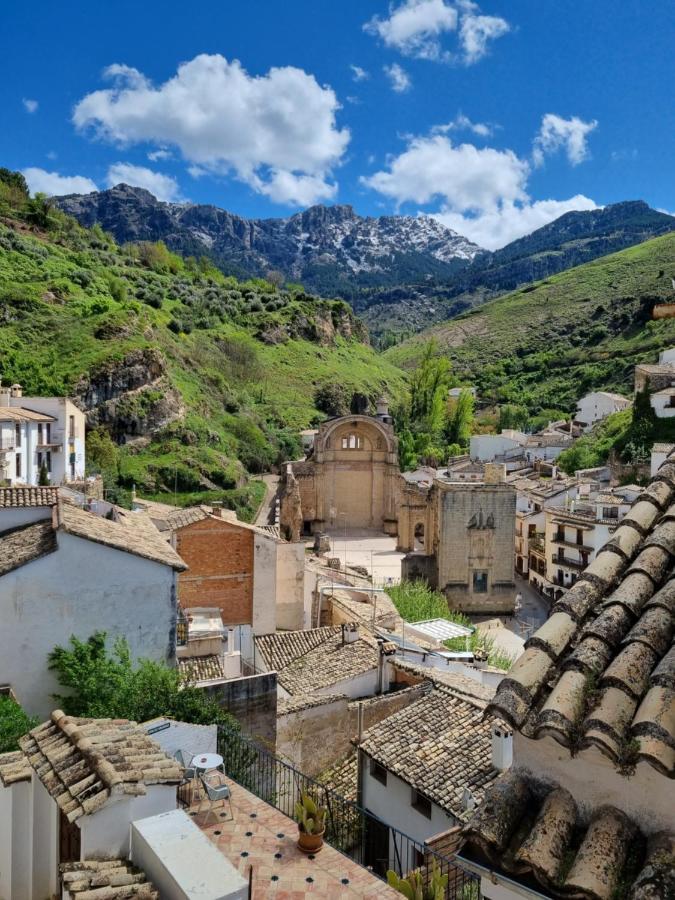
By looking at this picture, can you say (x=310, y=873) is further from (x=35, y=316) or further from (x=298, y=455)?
(x=298, y=455)

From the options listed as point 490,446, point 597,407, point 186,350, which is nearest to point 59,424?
point 186,350

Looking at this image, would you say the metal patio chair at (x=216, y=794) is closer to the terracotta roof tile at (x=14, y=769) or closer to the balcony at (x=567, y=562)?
the terracotta roof tile at (x=14, y=769)

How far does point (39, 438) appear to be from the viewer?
31.5m

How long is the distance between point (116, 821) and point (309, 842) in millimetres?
2173

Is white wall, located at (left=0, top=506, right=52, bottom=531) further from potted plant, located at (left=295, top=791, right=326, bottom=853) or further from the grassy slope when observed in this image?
the grassy slope

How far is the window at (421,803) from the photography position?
10.1 m

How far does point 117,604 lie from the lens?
12.4 metres

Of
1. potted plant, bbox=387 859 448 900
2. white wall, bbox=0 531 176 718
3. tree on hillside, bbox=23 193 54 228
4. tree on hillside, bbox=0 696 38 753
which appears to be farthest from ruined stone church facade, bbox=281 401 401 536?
tree on hillside, bbox=23 193 54 228

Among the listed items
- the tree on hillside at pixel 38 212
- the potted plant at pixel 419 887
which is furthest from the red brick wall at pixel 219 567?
the tree on hillside at pixel 38 212

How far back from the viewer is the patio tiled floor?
19.8 ft

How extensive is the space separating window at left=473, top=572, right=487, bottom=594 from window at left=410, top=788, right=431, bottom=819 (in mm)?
23315

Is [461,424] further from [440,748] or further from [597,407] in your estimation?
[440,748]

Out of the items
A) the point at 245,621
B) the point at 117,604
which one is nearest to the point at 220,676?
the point at 117,604

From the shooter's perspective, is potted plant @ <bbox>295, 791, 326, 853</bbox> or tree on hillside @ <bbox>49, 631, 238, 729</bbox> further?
tree on hillside @ <bbox>49, 631, 238, 729</bbox>
